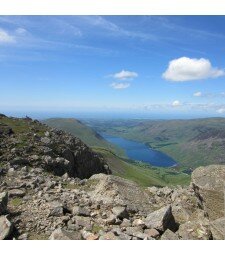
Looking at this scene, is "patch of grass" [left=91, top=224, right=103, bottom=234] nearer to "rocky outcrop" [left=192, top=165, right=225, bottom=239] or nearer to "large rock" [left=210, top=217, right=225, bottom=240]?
"large rock" [left=210, top=217, right=225, bottom=240]

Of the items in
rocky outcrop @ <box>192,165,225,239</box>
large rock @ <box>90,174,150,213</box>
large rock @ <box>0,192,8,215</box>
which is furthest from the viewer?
large rock @ <box>90,174,150,213</box>

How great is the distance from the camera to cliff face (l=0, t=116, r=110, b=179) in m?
39.3

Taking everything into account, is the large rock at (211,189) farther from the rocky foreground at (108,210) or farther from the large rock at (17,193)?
the large rock at (17,193)

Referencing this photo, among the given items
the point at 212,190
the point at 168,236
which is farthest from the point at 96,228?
the point at 212,190

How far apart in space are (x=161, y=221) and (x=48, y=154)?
102ft

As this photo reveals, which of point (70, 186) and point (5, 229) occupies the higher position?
point (5, 229)

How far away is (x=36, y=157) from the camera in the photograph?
40.2 meters

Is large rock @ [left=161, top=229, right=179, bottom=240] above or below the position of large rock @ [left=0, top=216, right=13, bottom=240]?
below

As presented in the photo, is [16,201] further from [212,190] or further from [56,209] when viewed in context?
[212,190]

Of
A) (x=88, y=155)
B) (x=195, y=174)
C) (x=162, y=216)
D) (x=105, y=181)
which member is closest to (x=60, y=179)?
(x=105, y=181)

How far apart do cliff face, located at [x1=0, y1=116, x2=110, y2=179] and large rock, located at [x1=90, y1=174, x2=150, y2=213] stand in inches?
532

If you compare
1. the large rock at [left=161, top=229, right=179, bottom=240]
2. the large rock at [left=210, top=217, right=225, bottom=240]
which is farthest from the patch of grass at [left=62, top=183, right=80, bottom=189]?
the large rock at [left=210, top=217, right=225, bottom=240]

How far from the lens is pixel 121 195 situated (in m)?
20.4

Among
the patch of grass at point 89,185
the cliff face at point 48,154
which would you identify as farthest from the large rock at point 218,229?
the cliff face at point 48,154
